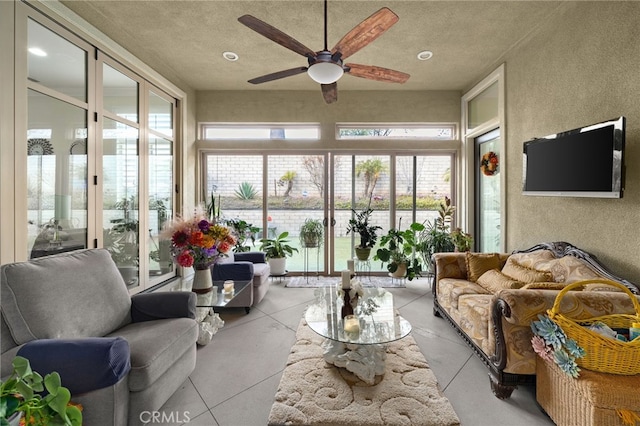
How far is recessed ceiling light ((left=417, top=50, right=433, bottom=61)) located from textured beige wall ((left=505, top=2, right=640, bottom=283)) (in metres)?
0.92

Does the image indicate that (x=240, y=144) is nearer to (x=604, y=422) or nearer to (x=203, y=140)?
(x=203, y=140)

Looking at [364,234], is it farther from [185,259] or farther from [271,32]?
[271,32]

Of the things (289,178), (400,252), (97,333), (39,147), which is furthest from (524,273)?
(39,147)

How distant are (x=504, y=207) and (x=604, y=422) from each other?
255 centimetres

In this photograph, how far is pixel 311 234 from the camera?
4652 millimetres

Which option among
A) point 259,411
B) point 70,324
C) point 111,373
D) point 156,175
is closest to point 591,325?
point 259,411

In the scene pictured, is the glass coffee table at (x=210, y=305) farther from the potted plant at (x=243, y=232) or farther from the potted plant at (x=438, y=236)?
the potted plant at (x=438, y=236)

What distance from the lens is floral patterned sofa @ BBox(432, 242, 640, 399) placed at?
5.73 feet

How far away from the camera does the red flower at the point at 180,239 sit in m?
2.44

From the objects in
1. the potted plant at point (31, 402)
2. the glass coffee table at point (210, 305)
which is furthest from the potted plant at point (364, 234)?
the potted plant at point (31, 402)

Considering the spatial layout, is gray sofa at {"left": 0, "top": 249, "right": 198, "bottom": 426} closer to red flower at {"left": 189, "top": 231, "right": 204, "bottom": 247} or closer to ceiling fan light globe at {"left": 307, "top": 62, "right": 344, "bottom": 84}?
red flower at {"left": 189, "top": 231, "right": 204, "bottom": 247}

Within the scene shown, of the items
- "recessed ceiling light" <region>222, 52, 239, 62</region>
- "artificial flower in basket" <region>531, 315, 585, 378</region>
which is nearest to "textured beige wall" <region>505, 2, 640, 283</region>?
"artificial flower in basket" <region>531, 315, 585, 378</region>

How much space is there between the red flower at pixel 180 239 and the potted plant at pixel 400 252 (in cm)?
282

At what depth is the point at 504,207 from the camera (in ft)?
11.6
